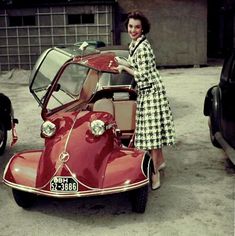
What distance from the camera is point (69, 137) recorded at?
452 cm

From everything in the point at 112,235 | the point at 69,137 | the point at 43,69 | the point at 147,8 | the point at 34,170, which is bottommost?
the point at 112,235

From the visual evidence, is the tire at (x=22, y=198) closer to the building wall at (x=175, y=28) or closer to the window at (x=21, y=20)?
the window at (x=21, y=20)

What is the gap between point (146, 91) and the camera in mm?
4906

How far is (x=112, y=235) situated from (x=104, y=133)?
113cm

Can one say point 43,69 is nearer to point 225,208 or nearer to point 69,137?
point 69,137

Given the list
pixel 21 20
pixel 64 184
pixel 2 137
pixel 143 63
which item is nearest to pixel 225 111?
pixel 143 63

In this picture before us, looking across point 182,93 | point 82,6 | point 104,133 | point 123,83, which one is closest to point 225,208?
point 104,133

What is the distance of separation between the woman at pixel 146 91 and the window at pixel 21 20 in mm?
12050

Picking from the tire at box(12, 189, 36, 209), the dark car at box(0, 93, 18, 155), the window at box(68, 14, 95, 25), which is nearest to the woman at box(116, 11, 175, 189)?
the tire at box(12, 189, 36, 209)

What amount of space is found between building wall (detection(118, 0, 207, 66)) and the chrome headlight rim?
12.5 metres

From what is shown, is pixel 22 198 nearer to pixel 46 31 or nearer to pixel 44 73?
pixel 44 73

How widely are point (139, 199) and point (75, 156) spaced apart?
32.8 inches

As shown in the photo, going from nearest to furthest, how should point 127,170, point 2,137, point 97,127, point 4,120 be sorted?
1. point 127,170
2. point 97,127
3. point 2,137
4. point 4,120

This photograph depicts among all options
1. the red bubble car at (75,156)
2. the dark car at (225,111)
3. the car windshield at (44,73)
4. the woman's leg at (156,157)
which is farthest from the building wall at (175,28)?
the woman's leg at (156,157)
